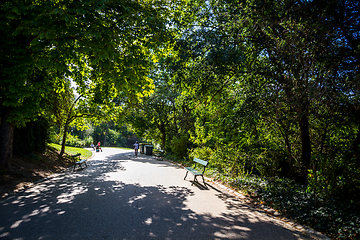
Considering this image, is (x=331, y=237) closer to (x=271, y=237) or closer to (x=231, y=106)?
(x=271, y=237)

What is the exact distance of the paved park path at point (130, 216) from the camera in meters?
4.01

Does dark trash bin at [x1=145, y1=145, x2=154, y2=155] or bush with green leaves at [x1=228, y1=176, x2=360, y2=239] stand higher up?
bush with green leaves at [x1=228, y1=176, x2=360, y2=239]

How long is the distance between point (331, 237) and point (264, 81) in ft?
15.6

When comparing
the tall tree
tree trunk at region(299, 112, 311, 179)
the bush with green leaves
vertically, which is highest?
the tall tree

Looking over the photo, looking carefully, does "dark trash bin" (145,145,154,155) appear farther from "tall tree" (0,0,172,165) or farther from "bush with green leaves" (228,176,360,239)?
"bush with green leaves" (228,176,360,239)

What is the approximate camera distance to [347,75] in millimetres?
5320

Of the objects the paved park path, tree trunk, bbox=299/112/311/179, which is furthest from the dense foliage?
the paved park path

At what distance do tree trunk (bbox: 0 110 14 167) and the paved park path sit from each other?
6.48ft

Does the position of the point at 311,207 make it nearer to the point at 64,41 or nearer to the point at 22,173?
the point at 64,41

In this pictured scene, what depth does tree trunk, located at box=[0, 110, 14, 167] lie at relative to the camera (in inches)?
317

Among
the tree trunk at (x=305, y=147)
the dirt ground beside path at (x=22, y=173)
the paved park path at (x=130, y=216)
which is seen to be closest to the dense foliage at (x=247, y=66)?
the tree trunk at (x=305, y=147)

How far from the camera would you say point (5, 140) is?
816cm

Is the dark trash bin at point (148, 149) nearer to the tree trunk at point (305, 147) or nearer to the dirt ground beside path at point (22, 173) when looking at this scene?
the dirt ground beside path at point (22, 173)

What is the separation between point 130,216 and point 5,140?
6.71 metres
